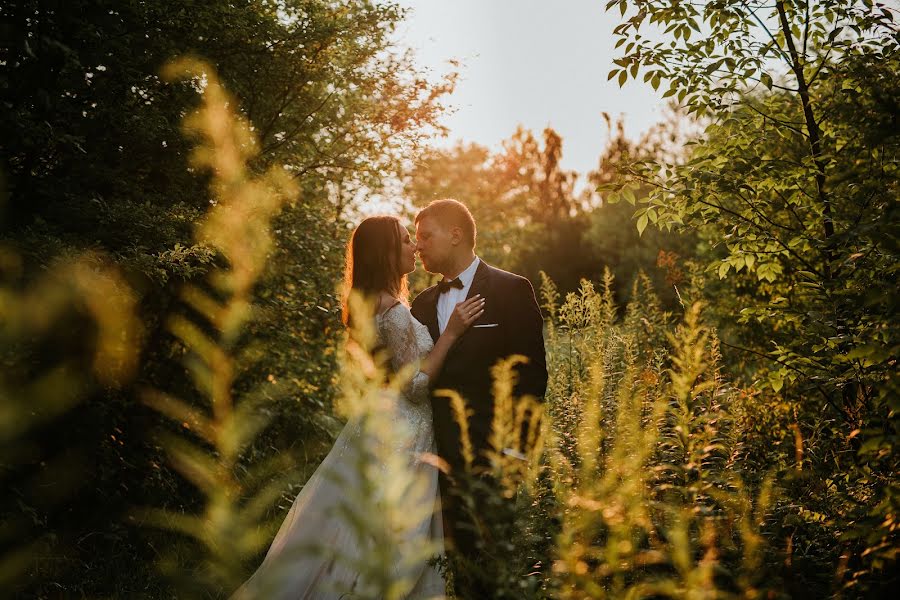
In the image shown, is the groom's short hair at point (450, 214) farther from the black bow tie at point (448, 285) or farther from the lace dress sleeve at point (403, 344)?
the lace dress sleeve at point (403, 344)

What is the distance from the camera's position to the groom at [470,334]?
3617mm

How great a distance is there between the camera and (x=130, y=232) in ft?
14.9

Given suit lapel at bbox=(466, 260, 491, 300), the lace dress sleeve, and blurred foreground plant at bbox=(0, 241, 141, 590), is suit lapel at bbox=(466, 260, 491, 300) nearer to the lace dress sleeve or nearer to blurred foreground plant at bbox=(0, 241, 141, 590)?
the lace dress sleeve

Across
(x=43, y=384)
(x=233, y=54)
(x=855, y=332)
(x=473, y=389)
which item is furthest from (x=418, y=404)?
(x=233, y=54)

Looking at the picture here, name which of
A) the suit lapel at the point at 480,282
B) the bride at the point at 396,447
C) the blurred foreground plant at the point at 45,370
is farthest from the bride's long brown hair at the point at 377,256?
the blurred foreground plant at the point at 45,370

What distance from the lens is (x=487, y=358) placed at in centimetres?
378

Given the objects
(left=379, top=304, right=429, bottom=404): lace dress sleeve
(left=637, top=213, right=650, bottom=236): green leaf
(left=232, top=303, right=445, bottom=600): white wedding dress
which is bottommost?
(left=232, top=303, right=445, bottom=600): white wedding dress

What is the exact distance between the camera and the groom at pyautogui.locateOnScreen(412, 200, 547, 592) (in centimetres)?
362

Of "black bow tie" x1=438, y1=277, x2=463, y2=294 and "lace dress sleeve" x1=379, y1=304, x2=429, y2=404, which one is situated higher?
"black bow tie" x1=438, y1=277, x2=463, y2=294

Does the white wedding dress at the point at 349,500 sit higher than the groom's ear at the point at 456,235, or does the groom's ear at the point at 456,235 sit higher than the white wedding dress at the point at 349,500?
the groom's ear at the point at 456,235

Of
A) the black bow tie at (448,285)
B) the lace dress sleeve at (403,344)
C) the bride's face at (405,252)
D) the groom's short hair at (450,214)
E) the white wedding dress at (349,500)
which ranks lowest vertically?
the white wedding dress at (349,500)

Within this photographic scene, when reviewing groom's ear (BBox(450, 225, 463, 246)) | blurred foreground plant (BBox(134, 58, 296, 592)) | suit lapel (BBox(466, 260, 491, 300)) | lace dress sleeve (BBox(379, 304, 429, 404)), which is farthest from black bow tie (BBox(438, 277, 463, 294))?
blurred foreground plant (BBox(134, 58, 296, 592))

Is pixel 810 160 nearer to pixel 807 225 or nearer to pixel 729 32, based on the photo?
pixel 807 225

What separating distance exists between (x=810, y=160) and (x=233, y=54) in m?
4.66
